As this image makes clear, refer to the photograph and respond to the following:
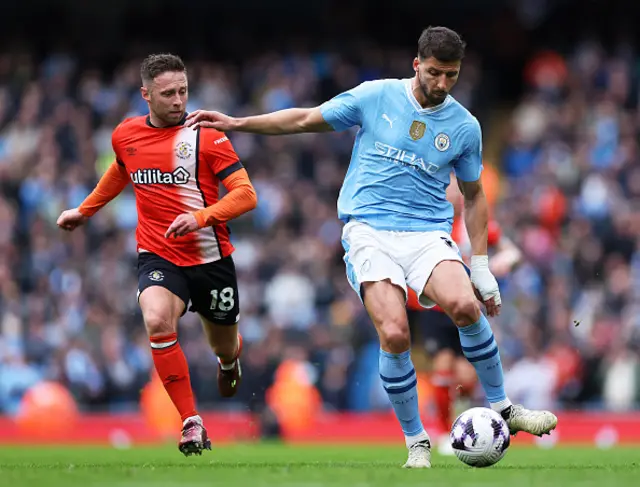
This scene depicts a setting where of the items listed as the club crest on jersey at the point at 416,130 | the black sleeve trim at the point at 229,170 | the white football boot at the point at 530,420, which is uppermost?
the club crest on jersey at the point at 416,130

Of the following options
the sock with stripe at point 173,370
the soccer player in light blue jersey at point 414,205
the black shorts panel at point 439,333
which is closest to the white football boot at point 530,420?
the soccer player in light blue jersey at point 414,205

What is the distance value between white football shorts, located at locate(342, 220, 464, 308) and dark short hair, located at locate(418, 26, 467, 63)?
1.19m

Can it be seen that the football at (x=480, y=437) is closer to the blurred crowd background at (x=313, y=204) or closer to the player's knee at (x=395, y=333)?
the player's knee at (x=395, y=333)

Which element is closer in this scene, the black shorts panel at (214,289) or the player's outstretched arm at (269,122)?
the player's outstretched arm at (269,122)

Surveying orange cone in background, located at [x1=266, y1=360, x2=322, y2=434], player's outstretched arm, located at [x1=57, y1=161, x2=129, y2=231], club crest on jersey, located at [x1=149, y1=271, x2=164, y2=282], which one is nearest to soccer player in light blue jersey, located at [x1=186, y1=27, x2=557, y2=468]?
club crest on jersey, located at [x1=149, y1=271, x2=164, y2=282]

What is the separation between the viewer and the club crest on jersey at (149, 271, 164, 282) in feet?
30.8

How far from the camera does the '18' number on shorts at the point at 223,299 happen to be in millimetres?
9875

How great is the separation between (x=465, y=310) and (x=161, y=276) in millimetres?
2296

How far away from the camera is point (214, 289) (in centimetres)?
984

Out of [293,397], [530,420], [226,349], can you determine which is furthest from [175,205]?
[293,397]

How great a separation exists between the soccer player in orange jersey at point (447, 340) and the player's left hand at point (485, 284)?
2439 millimetres

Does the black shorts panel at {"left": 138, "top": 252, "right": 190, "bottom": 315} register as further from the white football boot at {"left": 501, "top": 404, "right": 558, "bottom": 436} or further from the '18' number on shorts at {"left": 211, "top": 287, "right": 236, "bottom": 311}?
the white football boot at {"left": 501, "top": 404, "right": 558, "bottom": 436}

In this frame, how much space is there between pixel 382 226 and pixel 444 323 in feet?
10.8

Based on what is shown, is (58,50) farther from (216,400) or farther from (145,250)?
(145,250)
